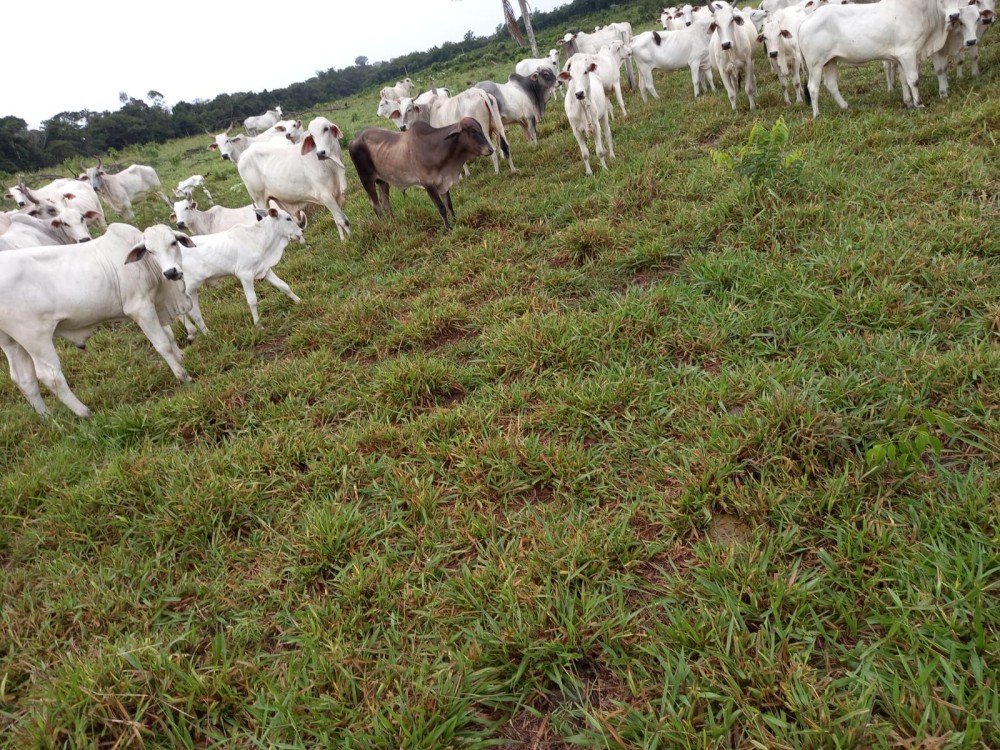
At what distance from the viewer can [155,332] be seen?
478cm

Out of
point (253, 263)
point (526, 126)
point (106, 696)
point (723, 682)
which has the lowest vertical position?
point (723, 682)

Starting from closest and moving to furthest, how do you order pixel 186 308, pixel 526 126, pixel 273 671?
1. pixel 273 671
2. pixel 186 308
3. pixel 526 126

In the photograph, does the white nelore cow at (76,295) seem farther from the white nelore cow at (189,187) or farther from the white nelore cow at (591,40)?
the white nelore cow at (591,40)

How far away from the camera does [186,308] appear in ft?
17.3

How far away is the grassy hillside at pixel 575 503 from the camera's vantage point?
73.4 inches

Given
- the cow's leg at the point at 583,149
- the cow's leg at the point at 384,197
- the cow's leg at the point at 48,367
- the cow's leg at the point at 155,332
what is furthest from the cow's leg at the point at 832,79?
the cow's leg at the point at 48,367

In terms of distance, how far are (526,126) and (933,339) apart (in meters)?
8.83

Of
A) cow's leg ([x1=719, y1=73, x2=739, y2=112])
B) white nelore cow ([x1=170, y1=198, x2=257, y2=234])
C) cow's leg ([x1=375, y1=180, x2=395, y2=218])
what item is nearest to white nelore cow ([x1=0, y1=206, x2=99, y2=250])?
white nelore cow ([x1=170, y1=198, x2=257, y2=234])

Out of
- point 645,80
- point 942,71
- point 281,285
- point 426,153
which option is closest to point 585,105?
point 426,153

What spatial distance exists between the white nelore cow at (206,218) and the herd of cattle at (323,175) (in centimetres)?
2

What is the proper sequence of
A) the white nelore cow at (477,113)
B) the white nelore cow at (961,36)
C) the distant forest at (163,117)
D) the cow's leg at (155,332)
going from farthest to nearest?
1. the distant forest at (163,117)
2. the white nelore cow at (477,113)
3. the white nelore cow at (961,36)
4. the cow's leg at (155,332)

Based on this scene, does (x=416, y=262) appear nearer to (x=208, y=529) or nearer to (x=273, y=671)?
(x=208, y=529)

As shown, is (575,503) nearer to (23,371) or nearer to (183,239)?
(183,239)

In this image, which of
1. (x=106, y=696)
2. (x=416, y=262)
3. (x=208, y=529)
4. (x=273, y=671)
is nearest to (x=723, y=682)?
(x=273, y=671)
